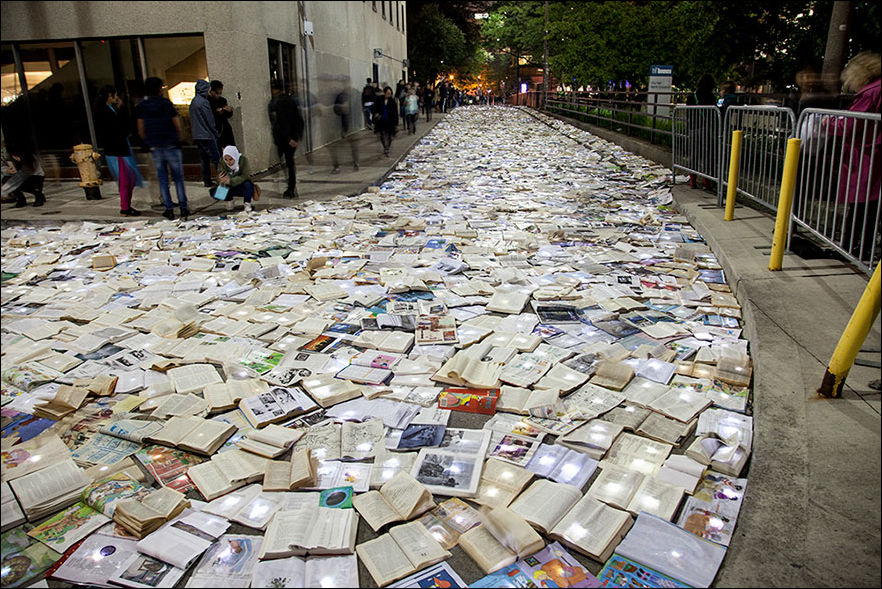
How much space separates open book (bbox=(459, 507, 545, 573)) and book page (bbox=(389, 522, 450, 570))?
0.33ft

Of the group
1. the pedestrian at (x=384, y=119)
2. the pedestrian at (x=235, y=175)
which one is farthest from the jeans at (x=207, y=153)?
the pedestrian at (x=384, y=119)

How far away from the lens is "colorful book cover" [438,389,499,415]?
311cm

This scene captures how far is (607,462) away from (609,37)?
18.5 meters

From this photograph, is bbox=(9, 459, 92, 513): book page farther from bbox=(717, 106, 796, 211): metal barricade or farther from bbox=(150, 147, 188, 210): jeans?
bbox=(150, 147, 188, 210): jeans

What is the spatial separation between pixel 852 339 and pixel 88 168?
9.36 meters

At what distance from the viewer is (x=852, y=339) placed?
258 cm

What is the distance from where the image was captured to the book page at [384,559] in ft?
6.58

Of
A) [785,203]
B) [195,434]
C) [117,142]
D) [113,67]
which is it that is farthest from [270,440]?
[113,67]

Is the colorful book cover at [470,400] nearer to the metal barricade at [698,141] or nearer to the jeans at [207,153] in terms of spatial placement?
the metal barricade at [698,141]

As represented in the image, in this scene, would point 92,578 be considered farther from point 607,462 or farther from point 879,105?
point 879,105

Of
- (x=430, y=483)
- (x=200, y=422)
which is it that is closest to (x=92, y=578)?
(x=200, y=422)

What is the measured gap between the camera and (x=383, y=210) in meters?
8.34

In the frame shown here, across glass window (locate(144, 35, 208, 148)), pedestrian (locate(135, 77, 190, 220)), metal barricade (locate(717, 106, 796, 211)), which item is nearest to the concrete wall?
glass window (locate(144, 35, 208, 148))

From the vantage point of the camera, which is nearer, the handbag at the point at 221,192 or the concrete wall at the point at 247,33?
the concrete wall at the point at 247,33
